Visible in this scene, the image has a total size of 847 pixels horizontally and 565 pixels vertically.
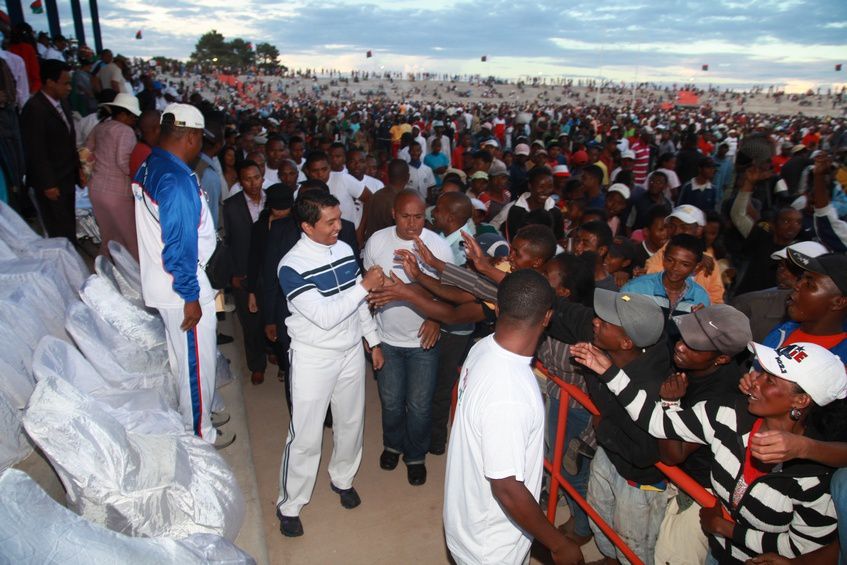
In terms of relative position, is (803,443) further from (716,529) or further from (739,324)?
(739,324)

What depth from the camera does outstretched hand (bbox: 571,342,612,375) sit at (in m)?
2.45

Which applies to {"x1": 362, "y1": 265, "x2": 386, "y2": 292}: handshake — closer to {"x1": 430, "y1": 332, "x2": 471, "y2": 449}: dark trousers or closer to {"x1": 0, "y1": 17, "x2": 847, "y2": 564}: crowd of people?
{"x1": 0, "y1": 17, "x2": 847, "y2": 564}: crowd of people

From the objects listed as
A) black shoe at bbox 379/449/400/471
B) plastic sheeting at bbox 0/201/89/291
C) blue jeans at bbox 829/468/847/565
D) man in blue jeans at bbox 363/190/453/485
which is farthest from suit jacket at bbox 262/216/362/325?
blue jeans at bbox 829/468/847/565

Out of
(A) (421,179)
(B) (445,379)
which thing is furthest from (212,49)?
(B) (445,379)

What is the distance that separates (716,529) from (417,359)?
204cm

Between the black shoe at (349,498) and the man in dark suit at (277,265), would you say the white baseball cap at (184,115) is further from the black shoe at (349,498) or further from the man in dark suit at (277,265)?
the black shoe at (349,498)

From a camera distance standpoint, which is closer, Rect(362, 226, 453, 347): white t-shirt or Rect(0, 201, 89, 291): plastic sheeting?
Rect(362, 226, 453, 347): white t-shirt

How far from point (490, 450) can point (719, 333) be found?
4.01 ft

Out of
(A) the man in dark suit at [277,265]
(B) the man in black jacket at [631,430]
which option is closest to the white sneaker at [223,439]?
(A) the man in dark suit at [277,265]

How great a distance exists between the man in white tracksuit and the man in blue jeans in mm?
208

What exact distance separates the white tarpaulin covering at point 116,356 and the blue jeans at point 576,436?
262cm

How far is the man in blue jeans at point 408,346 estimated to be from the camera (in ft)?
11.8

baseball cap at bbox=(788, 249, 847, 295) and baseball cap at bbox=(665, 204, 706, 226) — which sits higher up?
baseball cap at bbox=(788, 249, 847, 295)

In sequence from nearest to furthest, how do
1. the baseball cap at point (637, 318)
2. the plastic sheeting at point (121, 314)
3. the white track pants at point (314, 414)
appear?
the baseball cap at point (637, 318)
the white track pants at point (314, 414)
the plastic sheeting at point (121, 314)
